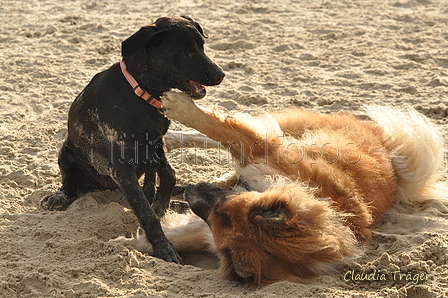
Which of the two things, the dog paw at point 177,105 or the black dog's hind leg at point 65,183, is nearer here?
the dog paw at point 177,105

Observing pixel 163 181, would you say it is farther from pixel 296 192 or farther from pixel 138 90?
pixel 296 192

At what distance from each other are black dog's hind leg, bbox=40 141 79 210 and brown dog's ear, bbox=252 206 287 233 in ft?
5.86

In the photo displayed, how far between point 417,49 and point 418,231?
4.33 m

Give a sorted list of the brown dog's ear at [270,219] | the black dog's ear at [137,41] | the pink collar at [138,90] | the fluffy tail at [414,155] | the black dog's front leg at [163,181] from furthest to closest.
Result: the fluffy tail at [414,155], the black dog's front leg at [163,181], the pink collar at [138,90], the black dog's ear at [137,41], the brown dog's ear at [270,219]

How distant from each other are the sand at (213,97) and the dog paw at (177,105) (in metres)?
0.90

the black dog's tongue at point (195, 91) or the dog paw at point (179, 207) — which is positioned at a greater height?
the black dog's tongue at point (195, 91)

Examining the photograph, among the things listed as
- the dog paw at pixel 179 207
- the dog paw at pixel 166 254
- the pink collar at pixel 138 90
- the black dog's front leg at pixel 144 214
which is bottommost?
the dog paw at pixel 179 207

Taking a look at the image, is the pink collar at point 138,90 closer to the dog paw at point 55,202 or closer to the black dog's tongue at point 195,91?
the black dog's tongue at point 195,91

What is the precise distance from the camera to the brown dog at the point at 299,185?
3211mm

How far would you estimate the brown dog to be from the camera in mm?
3211

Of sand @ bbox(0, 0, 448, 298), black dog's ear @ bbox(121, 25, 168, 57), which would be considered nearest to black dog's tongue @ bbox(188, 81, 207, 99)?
black dog's ear @ bbox(121, 25, 168, 57)

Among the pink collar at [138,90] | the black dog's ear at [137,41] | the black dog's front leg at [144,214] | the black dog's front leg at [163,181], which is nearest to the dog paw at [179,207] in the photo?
the black dog's front leg at [163,181]

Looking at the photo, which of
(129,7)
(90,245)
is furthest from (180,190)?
(129,7)

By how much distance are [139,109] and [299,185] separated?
51.5 inches
